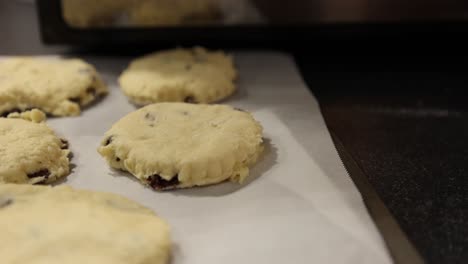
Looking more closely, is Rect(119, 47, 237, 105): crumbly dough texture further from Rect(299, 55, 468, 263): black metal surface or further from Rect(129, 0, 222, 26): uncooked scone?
Rect(299, 55, 468, 263): black metal surface

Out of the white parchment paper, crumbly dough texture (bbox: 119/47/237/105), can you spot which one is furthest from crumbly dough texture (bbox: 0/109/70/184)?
crumbly dough texture (bbox: 119/47/237/105)

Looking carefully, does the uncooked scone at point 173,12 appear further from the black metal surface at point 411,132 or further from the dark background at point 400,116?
the black metal surface at point 411,132

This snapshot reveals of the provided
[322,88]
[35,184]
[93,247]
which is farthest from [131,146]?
[322,88]

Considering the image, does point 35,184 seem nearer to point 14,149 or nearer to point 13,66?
point 14,149

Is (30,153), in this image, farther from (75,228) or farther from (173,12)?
(173,12)

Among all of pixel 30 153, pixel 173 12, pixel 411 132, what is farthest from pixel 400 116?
pixel 30 153
